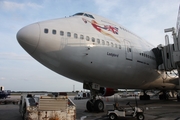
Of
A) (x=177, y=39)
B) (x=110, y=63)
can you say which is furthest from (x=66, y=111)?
(x=177, y=39)

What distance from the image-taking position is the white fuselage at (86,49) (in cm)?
833

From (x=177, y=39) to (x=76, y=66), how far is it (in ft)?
27.1

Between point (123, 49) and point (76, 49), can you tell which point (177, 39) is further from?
point (76, 49)

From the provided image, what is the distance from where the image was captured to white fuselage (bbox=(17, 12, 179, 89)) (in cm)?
833

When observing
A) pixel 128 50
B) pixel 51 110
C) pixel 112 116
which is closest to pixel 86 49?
pixel 112 116

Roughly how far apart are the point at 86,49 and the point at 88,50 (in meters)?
0.12

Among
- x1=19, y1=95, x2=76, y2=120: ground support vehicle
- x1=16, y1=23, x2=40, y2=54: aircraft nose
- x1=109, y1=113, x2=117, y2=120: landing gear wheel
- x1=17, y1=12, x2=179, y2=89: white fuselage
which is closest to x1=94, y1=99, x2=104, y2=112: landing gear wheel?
x1=17, y1=12, x2=179, y2=89: white fuselage

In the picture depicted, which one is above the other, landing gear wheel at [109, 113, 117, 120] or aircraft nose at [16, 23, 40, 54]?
aircraft nose at [16, 23, 40, 54]

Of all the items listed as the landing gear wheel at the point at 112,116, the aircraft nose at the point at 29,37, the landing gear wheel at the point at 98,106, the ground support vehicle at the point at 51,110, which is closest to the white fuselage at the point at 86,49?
the aircraft nose at the point at 29,37

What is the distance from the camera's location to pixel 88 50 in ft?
30.9

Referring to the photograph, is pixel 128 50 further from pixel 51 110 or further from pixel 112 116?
pixel 51 110

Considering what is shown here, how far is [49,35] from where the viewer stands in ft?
27.3

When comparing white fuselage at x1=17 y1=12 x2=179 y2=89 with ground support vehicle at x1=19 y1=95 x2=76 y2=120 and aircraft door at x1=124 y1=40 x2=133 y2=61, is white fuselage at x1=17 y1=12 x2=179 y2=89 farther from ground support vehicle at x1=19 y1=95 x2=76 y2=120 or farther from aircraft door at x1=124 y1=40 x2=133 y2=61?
ground support vehicle at x1=19 y1=95 x2=76 y2=120

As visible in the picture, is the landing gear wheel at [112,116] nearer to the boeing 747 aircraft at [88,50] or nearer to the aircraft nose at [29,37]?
the boeing 747 aircraft at [88,50]
